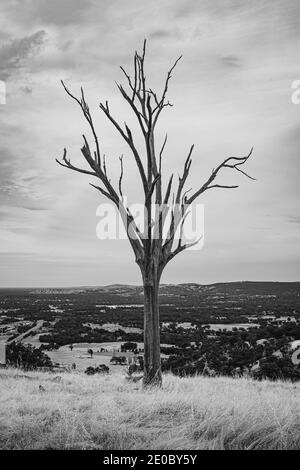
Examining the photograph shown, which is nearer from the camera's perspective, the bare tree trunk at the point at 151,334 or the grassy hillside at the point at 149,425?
the grassy hillside at the point at 149,425

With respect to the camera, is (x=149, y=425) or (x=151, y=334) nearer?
(x=149, y=425)

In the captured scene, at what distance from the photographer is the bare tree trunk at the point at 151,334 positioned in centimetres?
765

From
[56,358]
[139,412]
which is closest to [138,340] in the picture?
[56,358]

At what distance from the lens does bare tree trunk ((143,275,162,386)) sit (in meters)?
7.65

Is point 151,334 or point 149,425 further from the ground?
point 151,334

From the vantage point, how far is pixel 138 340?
29.6m

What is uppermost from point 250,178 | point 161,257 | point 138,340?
point 250,178

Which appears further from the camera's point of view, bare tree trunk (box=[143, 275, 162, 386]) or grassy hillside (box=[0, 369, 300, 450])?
bare tree trunk (box=[143, 275, 162, 386])

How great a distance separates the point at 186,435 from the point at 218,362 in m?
13.4

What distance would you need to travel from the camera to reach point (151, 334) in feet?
25.3
